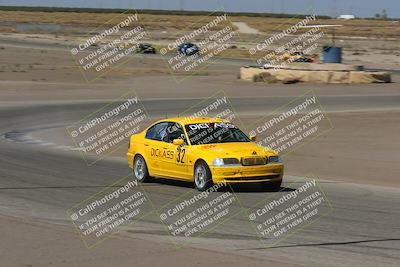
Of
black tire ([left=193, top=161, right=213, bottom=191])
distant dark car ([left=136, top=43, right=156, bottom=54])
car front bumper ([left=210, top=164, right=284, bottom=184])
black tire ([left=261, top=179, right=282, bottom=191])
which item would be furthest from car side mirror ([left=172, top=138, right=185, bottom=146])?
distant dark car ([left=136, top=43, right=156, bottom=54])

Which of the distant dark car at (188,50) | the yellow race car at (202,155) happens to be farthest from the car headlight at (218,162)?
the distant dark car at (188,50)

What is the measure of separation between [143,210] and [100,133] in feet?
54.3

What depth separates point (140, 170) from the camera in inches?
659

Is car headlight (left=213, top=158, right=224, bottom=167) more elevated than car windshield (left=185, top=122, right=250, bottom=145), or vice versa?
car windshield (left=185, top=122, right=250, bottom=145)

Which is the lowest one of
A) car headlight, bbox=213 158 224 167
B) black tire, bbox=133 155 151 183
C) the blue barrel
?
the blue barrel

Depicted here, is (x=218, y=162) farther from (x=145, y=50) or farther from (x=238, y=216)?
(x=145, y=50)

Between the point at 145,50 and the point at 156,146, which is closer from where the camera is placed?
the point at 156,146

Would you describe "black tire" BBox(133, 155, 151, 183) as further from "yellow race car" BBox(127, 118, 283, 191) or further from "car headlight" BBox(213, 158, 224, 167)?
"car headlight" BBox(213, 158, 224, 167)

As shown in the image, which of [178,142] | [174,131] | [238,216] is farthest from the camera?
[174,131]

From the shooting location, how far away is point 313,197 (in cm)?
1417

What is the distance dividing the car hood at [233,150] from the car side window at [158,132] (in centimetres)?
126

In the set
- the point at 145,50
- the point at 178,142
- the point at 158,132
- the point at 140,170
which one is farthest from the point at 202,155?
the point at 145,50

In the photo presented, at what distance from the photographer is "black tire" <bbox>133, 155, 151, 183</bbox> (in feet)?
54.2

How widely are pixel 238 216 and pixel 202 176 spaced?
2.90 metres
